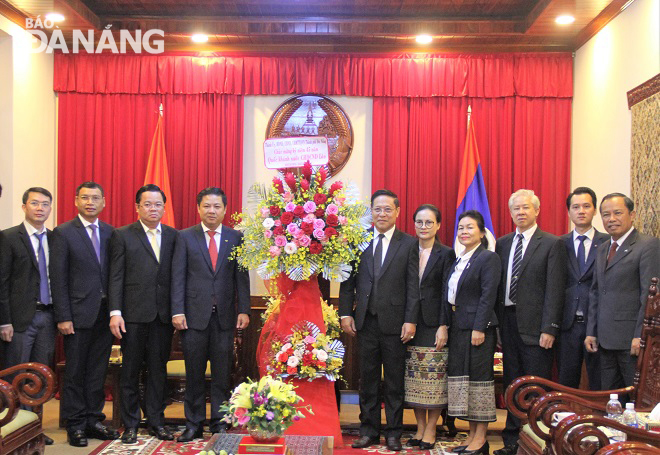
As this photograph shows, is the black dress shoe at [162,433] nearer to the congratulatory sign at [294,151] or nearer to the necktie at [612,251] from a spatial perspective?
the congratulatory sign at [294,151]

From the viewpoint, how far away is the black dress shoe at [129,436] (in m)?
4.58

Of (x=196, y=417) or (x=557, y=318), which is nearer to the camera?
(x=557, y=318)

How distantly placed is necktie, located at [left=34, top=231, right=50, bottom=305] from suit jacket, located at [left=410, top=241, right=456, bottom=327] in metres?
2.48

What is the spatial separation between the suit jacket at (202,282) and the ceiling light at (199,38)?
222cm

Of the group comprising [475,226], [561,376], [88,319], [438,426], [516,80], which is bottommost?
[438,426]

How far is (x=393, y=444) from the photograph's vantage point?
4.48 m

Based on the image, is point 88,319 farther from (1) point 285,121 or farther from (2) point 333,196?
(1) point 285,121

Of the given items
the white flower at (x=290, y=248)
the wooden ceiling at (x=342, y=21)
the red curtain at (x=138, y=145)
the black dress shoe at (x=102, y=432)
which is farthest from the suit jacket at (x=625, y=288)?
the red curtain at (x=138, y=145)

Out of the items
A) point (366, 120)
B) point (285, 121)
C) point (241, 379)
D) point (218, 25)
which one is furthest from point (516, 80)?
point (241, 379)

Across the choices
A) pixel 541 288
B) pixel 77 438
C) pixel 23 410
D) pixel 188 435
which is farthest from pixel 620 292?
pixel 77 438

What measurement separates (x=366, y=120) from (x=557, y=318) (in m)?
2.93

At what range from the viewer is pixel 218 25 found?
5.98 m

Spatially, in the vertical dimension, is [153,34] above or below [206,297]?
above

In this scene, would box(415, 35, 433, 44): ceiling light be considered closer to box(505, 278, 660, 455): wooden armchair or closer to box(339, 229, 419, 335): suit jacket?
box(339, 229, 419, 335): suit jacket
